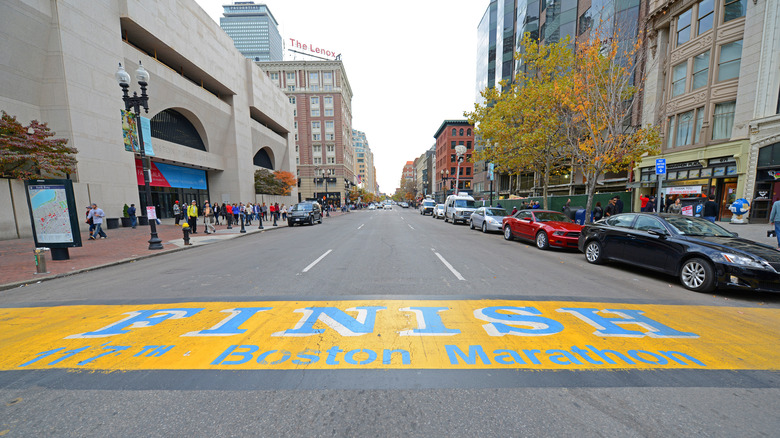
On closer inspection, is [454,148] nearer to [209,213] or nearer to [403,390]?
[209,213]

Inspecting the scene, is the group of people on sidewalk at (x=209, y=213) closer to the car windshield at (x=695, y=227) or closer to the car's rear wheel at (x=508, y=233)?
the car's rear wheel at (x=508, y=233)

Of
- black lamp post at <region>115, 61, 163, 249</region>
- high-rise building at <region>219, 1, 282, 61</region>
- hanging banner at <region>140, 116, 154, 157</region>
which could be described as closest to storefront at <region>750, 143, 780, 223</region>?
black lamp post at <region>115, 61, 163, 249</region>

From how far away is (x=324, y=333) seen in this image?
→ 3.55 m

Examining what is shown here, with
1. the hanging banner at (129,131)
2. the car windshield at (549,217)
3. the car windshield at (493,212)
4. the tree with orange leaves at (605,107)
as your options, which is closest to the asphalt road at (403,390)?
the car windshield at (549,217)

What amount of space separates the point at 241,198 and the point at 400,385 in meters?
32.3

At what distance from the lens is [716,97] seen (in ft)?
53.9

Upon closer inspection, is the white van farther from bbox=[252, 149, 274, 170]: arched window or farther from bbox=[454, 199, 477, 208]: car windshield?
bbox=[252, 149, 274, 170]: arched window

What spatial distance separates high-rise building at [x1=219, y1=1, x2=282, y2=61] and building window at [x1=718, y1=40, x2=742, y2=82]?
148 meters

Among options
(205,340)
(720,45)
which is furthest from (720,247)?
(720,45)

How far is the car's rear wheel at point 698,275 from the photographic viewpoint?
17.3 feet

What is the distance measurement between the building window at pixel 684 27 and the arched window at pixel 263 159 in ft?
140

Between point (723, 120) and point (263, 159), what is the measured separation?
45726 millimetres

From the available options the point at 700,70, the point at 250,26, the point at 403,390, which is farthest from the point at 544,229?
the point at 250,26

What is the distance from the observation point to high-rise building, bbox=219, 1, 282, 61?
127625 mm
